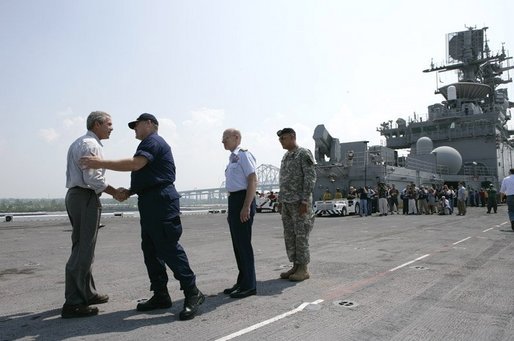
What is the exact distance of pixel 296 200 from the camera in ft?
16.7

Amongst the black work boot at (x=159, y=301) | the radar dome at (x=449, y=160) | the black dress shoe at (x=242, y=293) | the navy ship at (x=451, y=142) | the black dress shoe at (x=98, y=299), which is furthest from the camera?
the radar dome at (x=449, y=160)

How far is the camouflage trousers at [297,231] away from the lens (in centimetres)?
503

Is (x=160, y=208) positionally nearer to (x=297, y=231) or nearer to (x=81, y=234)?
(x=81, y=234)

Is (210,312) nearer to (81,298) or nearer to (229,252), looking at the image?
(81,298)

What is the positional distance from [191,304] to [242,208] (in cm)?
119

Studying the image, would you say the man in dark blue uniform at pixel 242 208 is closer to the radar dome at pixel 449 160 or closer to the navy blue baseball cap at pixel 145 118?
the navy blue baseball cap at pixel 145 118

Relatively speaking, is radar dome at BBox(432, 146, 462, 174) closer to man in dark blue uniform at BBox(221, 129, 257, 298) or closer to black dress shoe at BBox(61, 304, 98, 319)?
man in dark blue uniform at BBox(221, 129, 257, 298)

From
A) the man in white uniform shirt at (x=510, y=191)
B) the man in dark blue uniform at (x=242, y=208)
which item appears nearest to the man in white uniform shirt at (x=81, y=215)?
A: the man in dark blue uniform at (x=242, y=208)

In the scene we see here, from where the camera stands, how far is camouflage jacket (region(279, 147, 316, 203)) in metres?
5.00

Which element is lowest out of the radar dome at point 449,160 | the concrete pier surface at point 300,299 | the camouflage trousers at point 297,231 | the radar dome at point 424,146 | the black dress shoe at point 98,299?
the concrete pier surface at point 300,299

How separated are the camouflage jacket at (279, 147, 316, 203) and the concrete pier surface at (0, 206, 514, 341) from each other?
113 centimetres

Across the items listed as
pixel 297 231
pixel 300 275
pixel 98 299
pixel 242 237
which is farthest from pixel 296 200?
pixel 98 299

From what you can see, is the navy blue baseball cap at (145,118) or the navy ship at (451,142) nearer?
the navy blue baseball cap at (145,118)

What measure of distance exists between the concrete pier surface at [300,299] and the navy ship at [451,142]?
20.7 m
